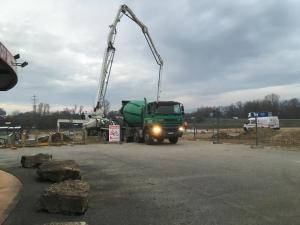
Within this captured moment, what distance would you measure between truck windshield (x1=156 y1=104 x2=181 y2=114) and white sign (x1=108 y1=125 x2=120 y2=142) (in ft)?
19.4

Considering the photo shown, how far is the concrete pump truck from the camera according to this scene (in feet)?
103

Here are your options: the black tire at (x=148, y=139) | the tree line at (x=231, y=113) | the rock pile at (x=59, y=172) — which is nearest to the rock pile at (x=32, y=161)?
the rock pile at (x=59, y=172)

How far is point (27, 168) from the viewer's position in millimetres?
16000

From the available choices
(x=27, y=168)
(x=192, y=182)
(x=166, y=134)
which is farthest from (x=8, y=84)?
(x=166, y=134)

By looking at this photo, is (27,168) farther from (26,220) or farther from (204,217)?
(204,217)

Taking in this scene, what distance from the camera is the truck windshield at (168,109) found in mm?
31416

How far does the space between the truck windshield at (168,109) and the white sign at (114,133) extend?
5.92 metres

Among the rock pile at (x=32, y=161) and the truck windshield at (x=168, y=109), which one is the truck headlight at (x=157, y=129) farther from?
the rock pile at (x=32, y=161)

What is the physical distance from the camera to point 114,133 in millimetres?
36406

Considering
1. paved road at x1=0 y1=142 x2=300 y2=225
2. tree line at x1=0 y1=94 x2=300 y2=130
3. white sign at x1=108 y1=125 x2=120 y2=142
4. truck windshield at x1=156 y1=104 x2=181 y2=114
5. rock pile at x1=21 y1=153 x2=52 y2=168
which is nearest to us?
paved road at x1=0 y1=142 x2=300 y2=225

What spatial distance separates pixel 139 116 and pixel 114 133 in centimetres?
266

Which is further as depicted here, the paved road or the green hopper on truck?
the green hopper on truck

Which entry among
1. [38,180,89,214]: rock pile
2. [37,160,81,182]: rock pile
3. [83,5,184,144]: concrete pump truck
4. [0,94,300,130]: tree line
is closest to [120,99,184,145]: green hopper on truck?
[83,5,184,144]: concrete pump truck

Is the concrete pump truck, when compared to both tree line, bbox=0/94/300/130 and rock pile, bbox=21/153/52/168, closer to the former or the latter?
rock pile, bbox=21/153/52/168
